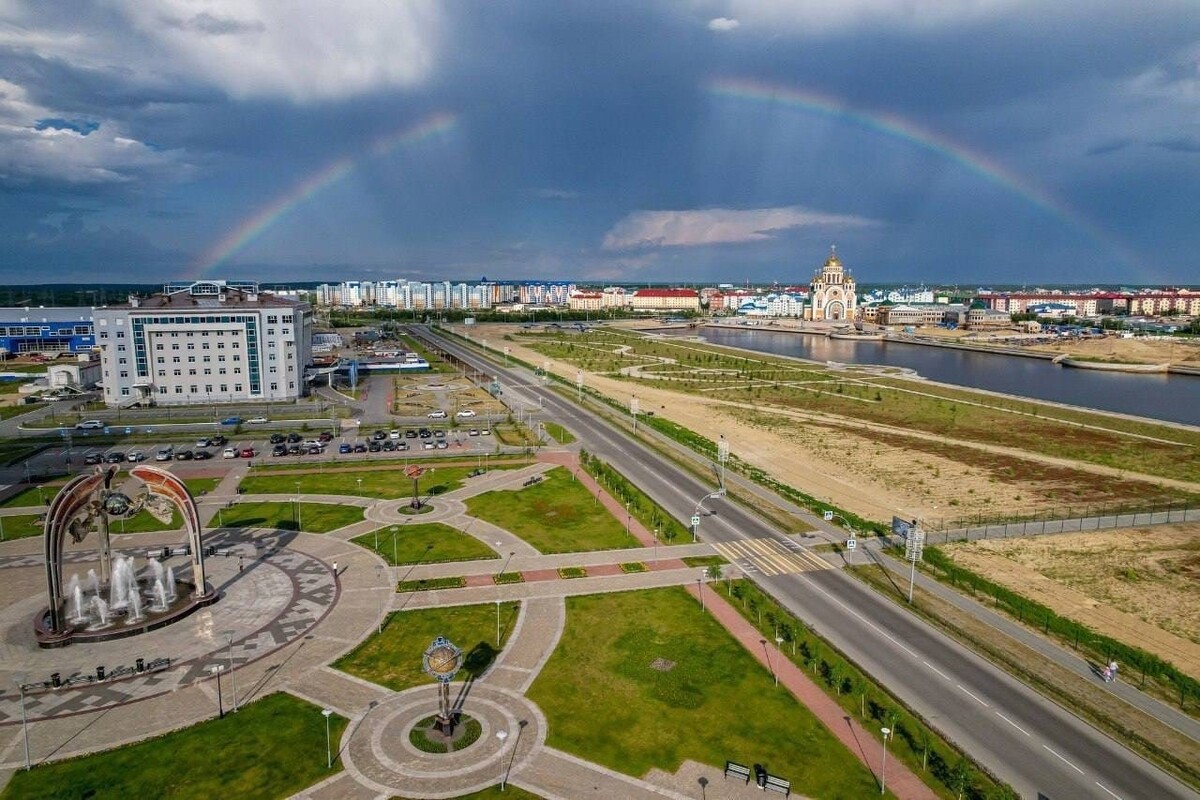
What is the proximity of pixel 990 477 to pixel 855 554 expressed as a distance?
30.3 metres

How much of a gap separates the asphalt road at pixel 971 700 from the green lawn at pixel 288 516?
2897cm

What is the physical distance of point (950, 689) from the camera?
32906 mm

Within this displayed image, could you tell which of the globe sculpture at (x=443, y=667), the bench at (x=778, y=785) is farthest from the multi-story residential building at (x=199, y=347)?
the bench at (x=778, y=785)

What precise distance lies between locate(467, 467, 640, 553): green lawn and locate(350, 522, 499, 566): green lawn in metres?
3.82

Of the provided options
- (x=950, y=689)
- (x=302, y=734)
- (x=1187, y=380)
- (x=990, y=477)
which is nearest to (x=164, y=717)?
(x=302, y=734)

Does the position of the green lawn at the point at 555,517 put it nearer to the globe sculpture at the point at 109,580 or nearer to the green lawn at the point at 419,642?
the green lawn at the point at 419,642

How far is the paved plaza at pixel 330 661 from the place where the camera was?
27.2 meters

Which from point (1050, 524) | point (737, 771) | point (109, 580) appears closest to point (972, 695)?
point (737, 771)

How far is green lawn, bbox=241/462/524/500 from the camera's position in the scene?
63.2 metres

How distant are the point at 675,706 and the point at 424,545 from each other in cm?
2474

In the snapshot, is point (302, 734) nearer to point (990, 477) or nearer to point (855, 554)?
point (855, 554)

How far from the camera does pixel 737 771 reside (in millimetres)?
26750

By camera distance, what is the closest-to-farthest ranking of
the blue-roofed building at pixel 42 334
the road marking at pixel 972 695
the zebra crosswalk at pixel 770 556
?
the road marking at pixel 972 695 → the zebra crosswalk at pixel 770 556 → the blue-roofed building at pixel 42 334

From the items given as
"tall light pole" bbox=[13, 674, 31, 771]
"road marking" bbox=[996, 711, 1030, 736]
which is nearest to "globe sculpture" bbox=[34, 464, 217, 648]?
"tall light pole" bbox=[13, 674, 31, 771]
